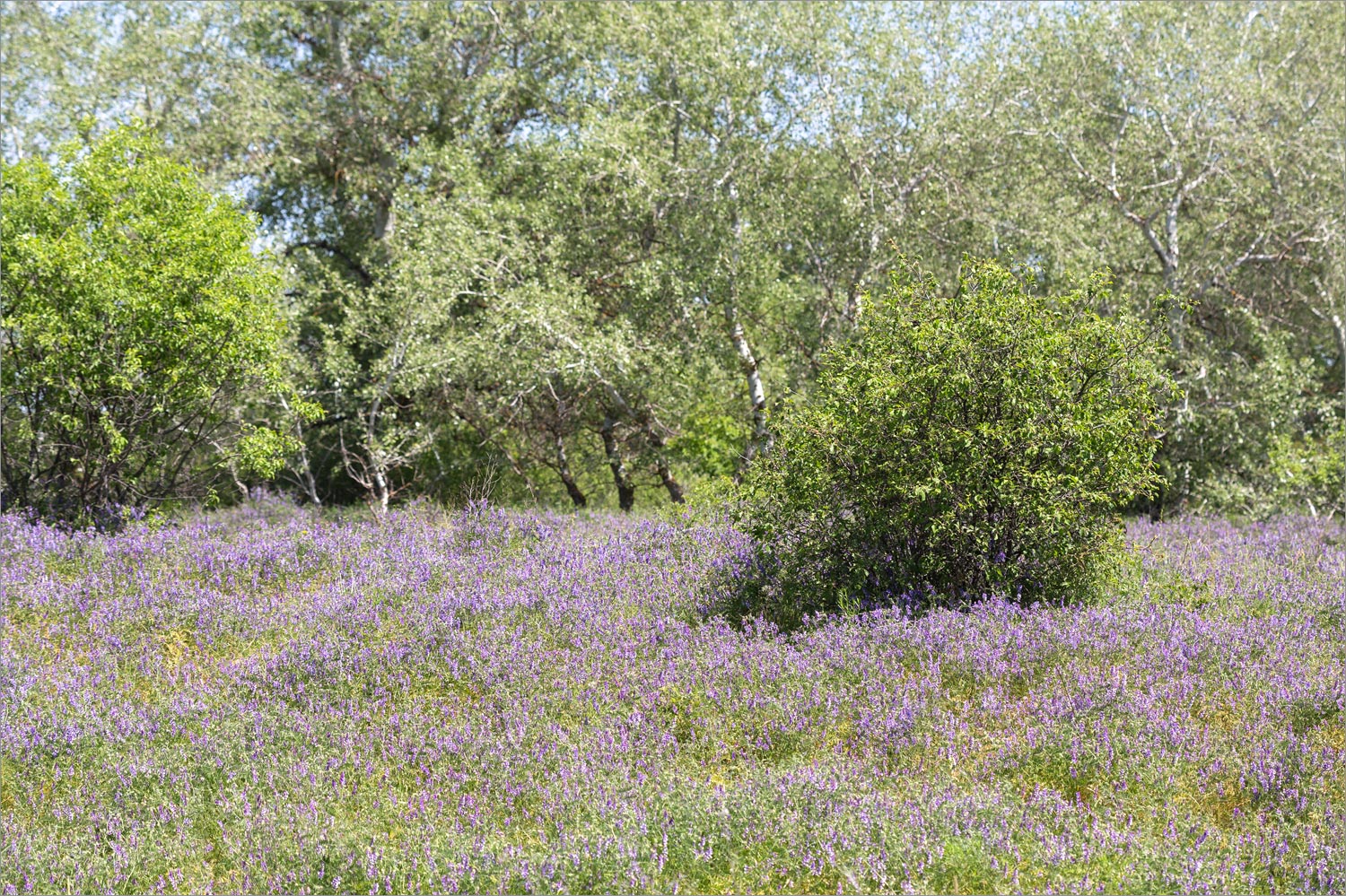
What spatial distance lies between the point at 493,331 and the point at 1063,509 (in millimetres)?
10667

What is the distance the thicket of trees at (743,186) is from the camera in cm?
1524

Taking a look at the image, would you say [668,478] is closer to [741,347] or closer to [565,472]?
[565,472]

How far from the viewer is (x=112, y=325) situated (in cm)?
1080

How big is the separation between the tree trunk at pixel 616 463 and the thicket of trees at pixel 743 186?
0.13 meters

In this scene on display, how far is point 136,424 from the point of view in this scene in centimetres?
1113

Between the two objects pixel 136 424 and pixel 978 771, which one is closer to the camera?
pixel 978 771

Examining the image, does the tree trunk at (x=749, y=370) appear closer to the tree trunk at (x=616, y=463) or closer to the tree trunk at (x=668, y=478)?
the tree trunk at (x=668, y=478)

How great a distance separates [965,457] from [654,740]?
3144mm

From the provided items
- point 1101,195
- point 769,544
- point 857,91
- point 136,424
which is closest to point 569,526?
point 769,544

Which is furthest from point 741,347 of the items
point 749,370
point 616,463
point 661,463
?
point 616,463

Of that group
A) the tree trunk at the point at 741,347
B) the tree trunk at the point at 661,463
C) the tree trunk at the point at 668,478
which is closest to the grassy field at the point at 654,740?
the tree trunk at the point at 741,347

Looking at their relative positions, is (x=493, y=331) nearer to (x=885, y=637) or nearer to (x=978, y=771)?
(x=885, y=637)

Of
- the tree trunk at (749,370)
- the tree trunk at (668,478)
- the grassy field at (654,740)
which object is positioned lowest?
the grassy field at (654,740)

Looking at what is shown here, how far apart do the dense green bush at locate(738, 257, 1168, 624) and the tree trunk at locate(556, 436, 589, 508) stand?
39.7 ft
